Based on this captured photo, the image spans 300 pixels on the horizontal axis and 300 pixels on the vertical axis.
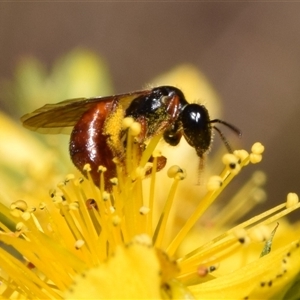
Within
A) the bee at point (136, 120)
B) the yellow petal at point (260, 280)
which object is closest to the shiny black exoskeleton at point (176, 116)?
the bee at point (136, 120)

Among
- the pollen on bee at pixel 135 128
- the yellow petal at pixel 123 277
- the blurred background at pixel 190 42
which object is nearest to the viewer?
the yellow petal at pixel 123 277

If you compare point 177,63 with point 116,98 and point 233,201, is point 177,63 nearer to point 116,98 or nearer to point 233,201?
point 233,201

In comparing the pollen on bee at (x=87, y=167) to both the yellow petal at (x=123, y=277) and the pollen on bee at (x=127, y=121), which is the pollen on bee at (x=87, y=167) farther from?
the yellow petal at (x=123, y=277)

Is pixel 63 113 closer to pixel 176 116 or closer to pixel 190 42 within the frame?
pixel 176 116

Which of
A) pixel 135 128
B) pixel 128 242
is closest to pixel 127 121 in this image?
pixel 135 128

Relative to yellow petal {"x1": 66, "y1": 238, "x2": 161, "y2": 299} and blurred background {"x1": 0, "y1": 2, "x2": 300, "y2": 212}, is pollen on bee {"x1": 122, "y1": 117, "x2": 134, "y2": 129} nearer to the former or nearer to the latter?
yellow petal {"x1": 66, "y1": 238, "x2": 161, "y2": 299}

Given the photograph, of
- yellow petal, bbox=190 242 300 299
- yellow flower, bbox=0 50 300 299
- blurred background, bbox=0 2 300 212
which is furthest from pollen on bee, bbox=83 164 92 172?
blurred background, bbox=0 2 300 212
